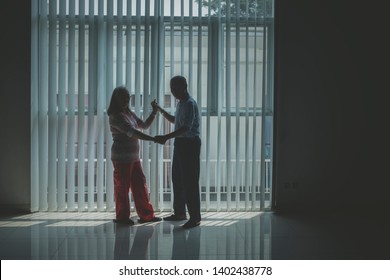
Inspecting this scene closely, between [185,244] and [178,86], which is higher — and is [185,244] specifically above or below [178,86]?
below

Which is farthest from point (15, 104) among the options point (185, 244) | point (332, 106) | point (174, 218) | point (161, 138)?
point (332, 106)

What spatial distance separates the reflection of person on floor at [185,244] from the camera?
3416 millimetres

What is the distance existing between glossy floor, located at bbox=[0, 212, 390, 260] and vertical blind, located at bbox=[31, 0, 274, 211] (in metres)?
0.38

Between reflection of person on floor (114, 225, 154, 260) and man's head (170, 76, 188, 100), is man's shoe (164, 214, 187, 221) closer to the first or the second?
reflection of person on floor (114, 225, 154, 260)

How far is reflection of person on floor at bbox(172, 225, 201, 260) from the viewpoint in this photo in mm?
3416

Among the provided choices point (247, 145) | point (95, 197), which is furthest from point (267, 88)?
point (95, 197)

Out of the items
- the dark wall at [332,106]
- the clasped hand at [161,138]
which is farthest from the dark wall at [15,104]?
the dark wall at [332,106]

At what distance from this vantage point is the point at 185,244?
3736mm

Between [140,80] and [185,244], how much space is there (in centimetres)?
191

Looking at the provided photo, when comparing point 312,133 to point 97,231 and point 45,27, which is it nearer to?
point 97,231

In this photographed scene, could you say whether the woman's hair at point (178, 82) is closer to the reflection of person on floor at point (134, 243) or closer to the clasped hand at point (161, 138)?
the clasped hand at point (161, 138)

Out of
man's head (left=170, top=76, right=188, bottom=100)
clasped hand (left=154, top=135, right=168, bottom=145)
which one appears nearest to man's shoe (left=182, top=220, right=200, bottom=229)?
clasped hand (left=154, top=135, right=168, bottom=145)

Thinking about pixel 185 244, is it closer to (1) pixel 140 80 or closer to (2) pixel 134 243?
(2) pixel 134 243

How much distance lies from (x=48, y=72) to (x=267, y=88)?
229 centimetres
